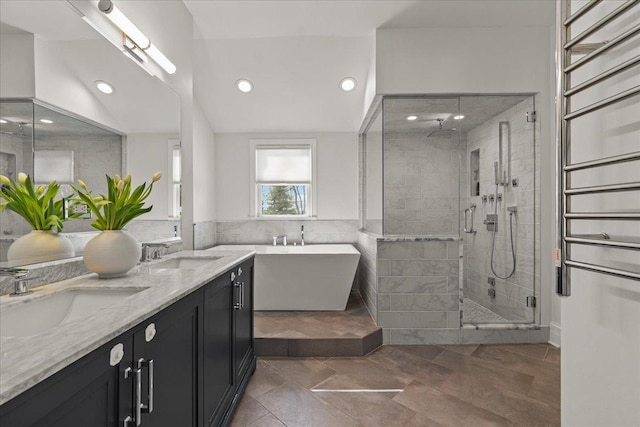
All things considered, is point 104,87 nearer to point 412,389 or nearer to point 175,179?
point 175,179

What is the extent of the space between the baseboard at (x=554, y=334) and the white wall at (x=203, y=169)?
3581 mm

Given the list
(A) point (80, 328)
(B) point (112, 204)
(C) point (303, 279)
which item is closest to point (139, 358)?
(A) point (80, 328)

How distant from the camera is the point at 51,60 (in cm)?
147

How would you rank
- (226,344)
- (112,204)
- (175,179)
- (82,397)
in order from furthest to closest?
(175,179) < (226,344) < (112,204) < (82,397)

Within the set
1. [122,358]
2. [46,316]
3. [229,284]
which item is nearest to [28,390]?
[122,358]

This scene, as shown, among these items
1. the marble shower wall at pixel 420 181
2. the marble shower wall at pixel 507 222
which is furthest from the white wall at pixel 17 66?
the marble shower wall at pixel 507 222

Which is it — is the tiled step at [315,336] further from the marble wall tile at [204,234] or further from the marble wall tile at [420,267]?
the marble wall tile at [204,234]

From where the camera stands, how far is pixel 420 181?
3.27 meters

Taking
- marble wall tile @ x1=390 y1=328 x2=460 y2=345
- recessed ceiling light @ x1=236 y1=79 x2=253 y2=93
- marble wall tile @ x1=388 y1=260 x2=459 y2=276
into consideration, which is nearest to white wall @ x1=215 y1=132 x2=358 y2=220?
recessed ceiling light @ x1=236 y1=79 x2=253 y2=93

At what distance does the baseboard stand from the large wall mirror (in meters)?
3.34

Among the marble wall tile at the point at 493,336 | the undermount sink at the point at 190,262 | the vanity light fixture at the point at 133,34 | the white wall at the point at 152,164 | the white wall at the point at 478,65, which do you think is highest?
the white wall at the point at 478,65

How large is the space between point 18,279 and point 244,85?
3.01m

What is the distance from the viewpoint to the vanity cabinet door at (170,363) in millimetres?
1040

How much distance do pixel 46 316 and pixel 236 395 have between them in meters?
1.23
